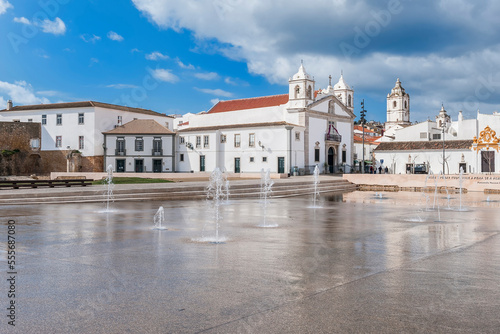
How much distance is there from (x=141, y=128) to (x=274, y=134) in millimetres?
17166

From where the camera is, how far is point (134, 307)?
477 centimetres

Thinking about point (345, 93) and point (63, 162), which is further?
point (345, 93)

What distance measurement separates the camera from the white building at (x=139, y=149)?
53.6 meters

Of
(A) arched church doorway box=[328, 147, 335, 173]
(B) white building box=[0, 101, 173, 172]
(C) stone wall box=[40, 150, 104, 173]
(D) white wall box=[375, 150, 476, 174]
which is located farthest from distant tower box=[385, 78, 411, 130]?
(C) stone wall box=[40, 150, 104, 173]

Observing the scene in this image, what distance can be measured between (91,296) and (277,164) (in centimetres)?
4231

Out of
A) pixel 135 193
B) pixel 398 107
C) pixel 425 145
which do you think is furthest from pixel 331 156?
pixel 398 107

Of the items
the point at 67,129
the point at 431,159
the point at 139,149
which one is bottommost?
the point at 431,159

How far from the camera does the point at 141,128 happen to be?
5475cm

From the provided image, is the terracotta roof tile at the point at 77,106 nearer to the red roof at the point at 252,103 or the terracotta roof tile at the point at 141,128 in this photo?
the terracotta roof tile at the point at 141,128

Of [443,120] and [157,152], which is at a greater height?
[443,120]

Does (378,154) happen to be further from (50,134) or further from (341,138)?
(50,134)

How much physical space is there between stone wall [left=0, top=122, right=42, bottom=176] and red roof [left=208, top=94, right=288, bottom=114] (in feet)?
72.9

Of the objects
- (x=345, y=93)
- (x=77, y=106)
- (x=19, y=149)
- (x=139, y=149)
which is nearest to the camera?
(x=139, y=149)

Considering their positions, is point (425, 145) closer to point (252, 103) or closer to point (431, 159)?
point (431, 159)
